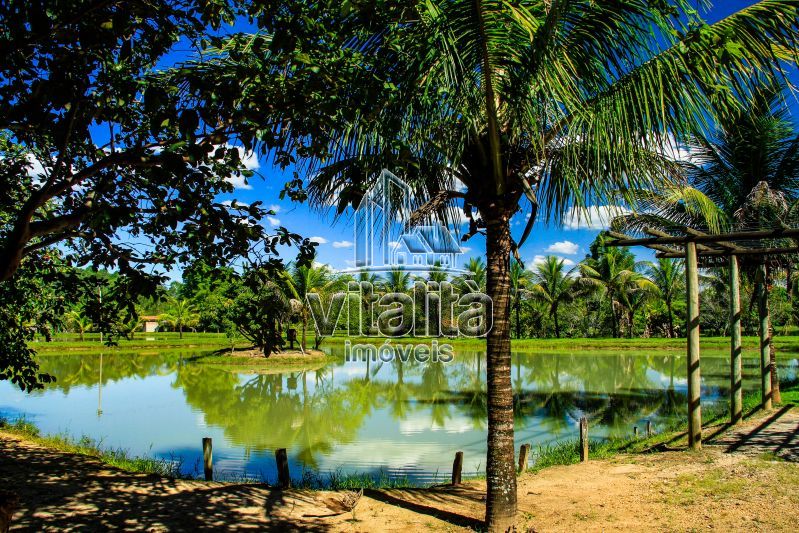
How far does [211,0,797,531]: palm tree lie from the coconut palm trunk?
1cm

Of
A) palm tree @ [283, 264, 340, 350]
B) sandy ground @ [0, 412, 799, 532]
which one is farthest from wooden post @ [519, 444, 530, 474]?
palm tree @ [283, 264, 340, 350]

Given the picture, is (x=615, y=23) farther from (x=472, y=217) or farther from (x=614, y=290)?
(x=614, y=290)

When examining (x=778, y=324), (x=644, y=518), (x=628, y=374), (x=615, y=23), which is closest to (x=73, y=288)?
(x=615, y=23)

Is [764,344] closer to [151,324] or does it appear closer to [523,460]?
[523,460]

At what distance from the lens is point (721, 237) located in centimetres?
775

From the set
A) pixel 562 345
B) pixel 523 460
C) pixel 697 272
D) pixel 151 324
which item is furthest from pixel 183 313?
pixel 697 272

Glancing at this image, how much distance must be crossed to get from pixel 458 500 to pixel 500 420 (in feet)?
6.02

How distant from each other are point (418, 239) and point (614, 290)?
31077mm

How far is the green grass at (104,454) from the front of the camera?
805 centimetres

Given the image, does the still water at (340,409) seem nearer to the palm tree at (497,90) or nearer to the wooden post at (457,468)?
the wooden post at (457,468)

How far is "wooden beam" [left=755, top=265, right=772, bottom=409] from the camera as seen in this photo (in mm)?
→ 10719

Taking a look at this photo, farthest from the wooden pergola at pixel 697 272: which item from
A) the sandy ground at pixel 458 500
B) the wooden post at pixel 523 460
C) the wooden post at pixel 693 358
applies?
the wooden post at pixel 523 460

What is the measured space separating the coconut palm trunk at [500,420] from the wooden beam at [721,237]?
4070mm

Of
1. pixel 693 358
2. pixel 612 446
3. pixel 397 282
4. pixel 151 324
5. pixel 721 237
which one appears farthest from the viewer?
pixel 151 324
